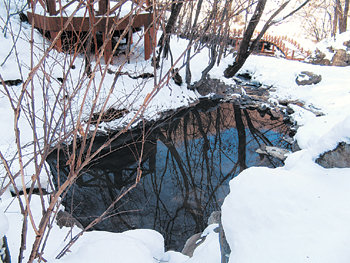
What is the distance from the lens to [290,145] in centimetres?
831

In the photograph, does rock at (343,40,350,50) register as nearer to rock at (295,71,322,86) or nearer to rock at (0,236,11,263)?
rock at (295,71,322,86)

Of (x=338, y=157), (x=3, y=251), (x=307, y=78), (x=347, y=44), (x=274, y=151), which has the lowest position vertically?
(x=274, y=151)

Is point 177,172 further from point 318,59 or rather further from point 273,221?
point 318,59

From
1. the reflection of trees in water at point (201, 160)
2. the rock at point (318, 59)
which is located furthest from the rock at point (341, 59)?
the reflection of trees in water at point (201, 160)

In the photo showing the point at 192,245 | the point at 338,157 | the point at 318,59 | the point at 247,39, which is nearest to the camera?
the point at 338,157

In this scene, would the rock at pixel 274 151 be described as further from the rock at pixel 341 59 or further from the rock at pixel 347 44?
the rock at pixel 347 44

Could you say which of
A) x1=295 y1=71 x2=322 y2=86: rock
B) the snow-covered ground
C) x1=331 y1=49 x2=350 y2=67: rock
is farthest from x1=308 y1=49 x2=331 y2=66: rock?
the snow-covered ground

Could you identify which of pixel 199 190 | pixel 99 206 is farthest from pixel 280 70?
pixel 99 206

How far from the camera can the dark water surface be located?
5625 mm

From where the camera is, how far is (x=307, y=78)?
1173 cm

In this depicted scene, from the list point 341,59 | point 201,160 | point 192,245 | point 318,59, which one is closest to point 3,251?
point 192,245

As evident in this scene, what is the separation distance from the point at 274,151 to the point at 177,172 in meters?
2.98

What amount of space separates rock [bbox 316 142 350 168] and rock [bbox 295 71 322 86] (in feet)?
32.2

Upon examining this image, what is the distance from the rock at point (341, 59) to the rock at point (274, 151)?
7.52 meters
